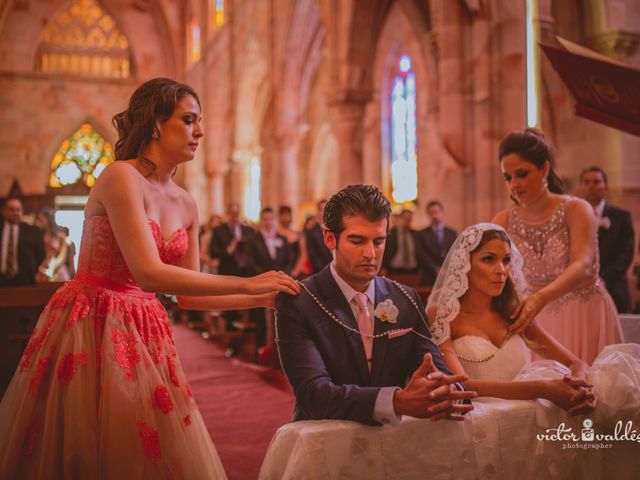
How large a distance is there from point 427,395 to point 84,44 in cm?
3229

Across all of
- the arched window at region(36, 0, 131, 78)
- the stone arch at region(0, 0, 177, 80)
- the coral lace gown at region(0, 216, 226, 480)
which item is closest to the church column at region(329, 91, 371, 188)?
the coral lace gown at region(0, 216, 226, 480)

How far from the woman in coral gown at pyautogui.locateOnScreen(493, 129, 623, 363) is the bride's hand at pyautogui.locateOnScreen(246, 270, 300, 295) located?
4.81 ft

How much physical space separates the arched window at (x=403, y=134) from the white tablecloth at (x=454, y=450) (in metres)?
15.0

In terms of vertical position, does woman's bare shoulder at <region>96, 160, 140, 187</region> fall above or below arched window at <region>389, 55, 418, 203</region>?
below

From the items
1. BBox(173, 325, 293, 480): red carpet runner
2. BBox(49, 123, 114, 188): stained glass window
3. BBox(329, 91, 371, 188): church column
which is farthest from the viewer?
BBox(49, 123, 114, 188): stained glass window

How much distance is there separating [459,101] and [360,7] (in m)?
4.93

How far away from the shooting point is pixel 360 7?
1366cm

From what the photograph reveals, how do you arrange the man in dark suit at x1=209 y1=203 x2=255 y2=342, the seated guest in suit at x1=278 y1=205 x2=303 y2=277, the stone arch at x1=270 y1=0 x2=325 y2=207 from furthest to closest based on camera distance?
the stone arch at x1=270 y1=0 x2=325 y2=207
the man in dark suit at x1=209 y1=203 x2=255 y2=342
the seated guest in suit at x1=278 y1=205 x2=303 y2=277

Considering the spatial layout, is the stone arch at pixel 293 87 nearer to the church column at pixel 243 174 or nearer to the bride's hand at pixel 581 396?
the church column at pixel 243 174

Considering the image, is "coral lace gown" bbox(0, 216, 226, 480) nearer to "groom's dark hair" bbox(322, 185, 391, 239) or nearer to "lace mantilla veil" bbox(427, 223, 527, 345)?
"groom's dark hair" bbox(322, 185, 391, 239)

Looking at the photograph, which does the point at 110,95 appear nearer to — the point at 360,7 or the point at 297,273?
the point at 360,7

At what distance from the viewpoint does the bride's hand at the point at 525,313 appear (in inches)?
109

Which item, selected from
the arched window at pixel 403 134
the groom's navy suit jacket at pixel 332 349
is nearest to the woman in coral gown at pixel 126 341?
the groom's navy suit jacket at pixel 332 349

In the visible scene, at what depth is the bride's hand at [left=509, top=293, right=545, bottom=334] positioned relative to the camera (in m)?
2.77
